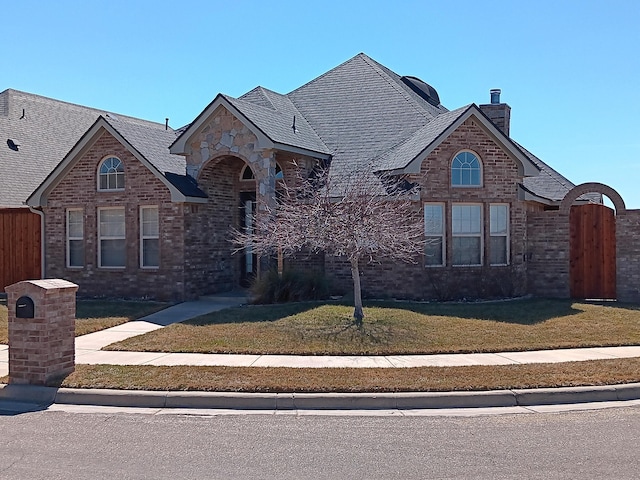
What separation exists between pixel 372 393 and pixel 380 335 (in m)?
3.88

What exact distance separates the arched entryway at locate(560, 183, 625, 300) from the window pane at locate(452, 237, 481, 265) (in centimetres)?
286

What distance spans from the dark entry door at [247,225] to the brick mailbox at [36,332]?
424 inches

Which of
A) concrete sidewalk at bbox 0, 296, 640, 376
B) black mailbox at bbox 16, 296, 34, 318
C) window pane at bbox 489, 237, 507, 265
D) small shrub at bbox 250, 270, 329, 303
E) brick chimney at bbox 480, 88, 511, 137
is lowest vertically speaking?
concrete sidewalk at bbox 0, 296, 640, 376

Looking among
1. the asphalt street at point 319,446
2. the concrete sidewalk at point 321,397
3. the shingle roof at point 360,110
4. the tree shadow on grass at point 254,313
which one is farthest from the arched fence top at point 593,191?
the asphalt street at point 319,446

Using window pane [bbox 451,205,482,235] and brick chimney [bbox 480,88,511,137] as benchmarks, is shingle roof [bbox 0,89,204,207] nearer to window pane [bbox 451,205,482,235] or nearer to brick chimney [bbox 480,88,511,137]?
window pane [bbox 451,205,482,235]

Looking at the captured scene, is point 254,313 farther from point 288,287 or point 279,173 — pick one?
point 279,173

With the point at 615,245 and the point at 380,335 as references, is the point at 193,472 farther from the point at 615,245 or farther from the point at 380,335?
the point at 615,245

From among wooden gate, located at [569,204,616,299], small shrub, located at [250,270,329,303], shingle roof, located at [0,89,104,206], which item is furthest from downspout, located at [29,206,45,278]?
wooden gate, located at [569,204,616,299]

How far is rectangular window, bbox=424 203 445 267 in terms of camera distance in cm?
1734

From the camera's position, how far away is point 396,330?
12.6 m

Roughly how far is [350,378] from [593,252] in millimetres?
11753

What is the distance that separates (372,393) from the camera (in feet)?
27.4

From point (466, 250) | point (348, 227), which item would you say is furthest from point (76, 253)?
point (466, 250)

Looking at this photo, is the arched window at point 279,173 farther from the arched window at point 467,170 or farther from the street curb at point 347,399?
the street curb at point 347,399
